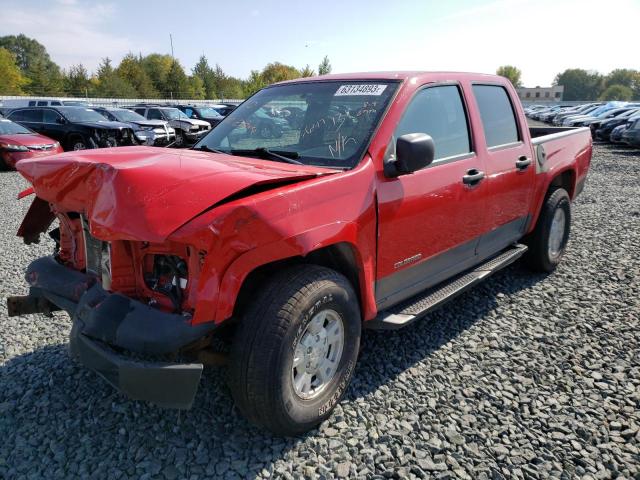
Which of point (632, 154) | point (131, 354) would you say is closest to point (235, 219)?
point (131, 354)

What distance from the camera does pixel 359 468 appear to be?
8.16 ft

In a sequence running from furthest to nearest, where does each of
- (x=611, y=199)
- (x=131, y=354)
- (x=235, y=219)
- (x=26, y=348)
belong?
(x=611, y=199) < (x=26, y=348) < (x=131, y=354) < (x=235, y=219)

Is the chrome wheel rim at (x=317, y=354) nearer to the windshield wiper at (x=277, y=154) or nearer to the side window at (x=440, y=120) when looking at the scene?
the windshield wiper at (x=277, y=154)

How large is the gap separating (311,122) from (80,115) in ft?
45.7

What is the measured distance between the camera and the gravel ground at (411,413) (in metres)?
2.51

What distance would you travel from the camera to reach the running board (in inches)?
120

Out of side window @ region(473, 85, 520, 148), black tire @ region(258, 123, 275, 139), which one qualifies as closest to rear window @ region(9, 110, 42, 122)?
black tire @ region(258, 123, 275, 139)

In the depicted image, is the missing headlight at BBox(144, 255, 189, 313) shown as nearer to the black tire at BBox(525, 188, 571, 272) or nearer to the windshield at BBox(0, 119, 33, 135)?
the black tire at BBox(525, 188, 571, 272)

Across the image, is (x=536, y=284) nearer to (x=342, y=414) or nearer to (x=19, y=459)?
(x=342, y=414)

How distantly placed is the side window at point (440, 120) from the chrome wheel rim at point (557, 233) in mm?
2005

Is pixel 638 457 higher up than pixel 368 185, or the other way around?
pixel 368 185

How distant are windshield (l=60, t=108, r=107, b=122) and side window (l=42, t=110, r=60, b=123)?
0.24 metres

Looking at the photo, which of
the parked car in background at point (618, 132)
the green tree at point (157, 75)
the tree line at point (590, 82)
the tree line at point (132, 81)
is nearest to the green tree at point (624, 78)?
the tree line at point (590, 82)

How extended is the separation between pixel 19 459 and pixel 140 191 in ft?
5.22
